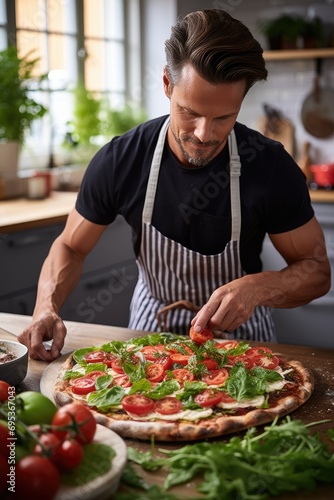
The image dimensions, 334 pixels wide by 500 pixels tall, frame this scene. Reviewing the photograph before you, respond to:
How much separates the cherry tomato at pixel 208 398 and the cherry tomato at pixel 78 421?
0.38 metres

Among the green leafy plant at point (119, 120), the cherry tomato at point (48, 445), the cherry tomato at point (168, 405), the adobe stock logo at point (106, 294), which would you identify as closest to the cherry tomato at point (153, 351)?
the cherry tomato at point (168, 405)

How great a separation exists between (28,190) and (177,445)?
287cm

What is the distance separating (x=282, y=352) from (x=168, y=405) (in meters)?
0.49

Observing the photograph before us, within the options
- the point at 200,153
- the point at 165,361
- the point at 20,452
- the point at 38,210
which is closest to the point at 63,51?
the point at 38,210

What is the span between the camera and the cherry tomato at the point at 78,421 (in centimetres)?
112

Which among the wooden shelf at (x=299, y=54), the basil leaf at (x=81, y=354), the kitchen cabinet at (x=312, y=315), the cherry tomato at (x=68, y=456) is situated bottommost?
the kitchen cabinet at (x=312, y=315)

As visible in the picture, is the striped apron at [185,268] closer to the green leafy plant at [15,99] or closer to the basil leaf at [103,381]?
the basil leaf at [103,381]

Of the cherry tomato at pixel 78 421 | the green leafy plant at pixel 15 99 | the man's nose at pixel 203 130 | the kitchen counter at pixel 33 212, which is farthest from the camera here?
the green leafy plant at pixel 15 99

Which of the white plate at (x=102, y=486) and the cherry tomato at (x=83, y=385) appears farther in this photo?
the cherry tomato at (x=83, y=385)

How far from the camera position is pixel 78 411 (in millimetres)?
1154

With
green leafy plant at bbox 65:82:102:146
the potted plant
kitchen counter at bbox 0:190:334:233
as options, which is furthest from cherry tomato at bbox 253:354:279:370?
green leafy plant at bbox 65:82:102:146

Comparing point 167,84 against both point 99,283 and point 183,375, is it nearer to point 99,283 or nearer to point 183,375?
point 183,375

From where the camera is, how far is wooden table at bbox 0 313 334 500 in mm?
1196

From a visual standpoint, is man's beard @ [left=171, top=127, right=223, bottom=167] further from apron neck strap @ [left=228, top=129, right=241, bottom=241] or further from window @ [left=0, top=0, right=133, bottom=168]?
window @ [left=0, top=0, right=133, bottom=168]
